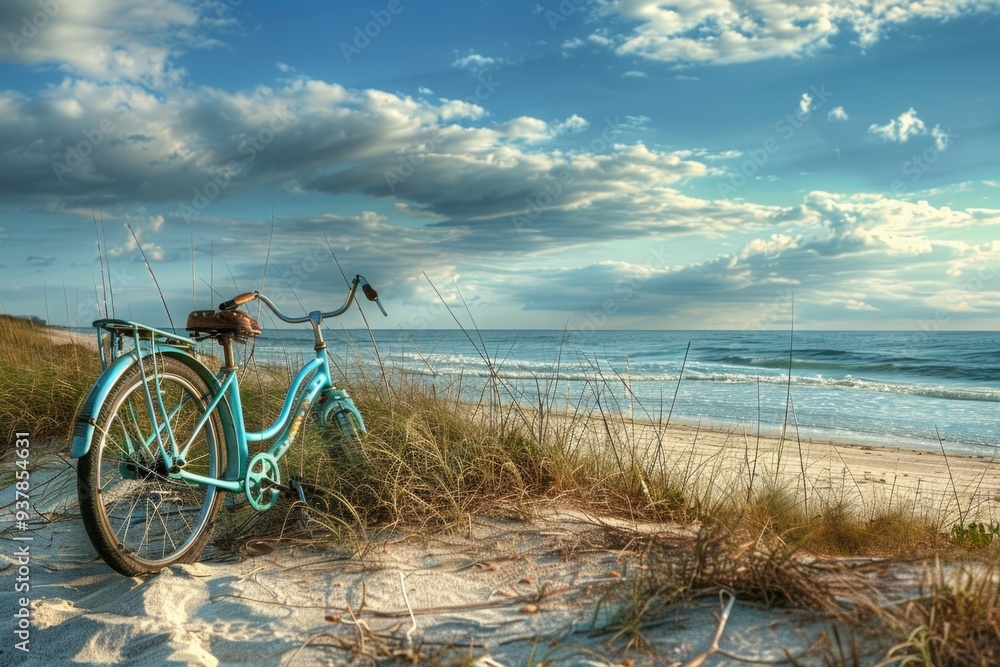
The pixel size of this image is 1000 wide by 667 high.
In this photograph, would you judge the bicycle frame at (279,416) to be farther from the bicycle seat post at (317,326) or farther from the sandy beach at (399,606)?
the sandy beach at (399,606)

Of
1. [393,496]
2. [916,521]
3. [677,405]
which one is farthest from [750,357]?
[393,496]

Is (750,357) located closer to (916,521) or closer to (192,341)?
(916,521)

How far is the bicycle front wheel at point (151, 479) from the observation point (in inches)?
125

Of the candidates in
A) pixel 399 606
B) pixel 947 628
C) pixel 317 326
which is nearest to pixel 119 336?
pixel 317 326

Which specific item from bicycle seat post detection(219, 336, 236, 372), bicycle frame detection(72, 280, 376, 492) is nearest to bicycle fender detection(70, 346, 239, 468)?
bicycle frame detection(72, 280, 376, 492)

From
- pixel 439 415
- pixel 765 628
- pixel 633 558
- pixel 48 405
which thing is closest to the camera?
pixel 765 628

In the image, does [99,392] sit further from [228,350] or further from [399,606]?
[399,606]

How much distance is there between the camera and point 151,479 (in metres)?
4.05

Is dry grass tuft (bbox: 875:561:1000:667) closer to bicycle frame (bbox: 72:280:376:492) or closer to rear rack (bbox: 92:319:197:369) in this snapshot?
bicycle frame (bbox: 72:280:376:492)

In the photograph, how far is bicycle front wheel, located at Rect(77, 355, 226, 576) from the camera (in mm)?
3186

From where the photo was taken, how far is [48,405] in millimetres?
5980

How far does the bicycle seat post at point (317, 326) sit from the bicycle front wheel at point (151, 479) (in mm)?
789

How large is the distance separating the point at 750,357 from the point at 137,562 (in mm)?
28231

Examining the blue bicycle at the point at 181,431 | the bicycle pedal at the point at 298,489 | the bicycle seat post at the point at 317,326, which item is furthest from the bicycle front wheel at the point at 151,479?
the bicycle seat post at the point at 317,326
